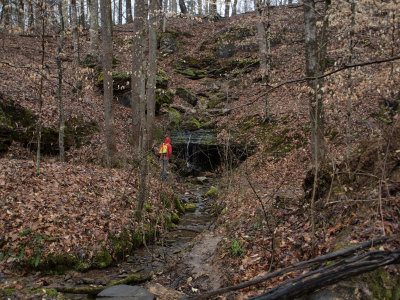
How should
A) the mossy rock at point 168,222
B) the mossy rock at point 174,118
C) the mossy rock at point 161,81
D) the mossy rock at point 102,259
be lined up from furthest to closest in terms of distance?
the mossy rock at point 161,81
the mossy rock at point 174,118
the mossy rock at point 168,222
the mossy rock at point 102,259

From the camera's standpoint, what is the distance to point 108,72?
10539 millimetres

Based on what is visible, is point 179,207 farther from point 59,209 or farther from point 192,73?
point 192,73

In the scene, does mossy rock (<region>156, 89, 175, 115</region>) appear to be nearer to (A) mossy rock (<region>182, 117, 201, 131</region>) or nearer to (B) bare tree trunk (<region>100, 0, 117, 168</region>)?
(A) mossy rock (<region>182, 117, 201, 131</region>)

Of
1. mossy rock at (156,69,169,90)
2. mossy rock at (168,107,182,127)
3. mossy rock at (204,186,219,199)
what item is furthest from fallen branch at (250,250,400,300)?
mossy rock at (156,69,169,90)

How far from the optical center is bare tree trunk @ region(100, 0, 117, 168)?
417 inches

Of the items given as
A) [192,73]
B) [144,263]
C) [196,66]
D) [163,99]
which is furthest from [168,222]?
[196,66]

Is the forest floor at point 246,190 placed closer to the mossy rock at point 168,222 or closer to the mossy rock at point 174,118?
the mossy rock at point 168,222

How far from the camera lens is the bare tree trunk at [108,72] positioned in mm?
10602

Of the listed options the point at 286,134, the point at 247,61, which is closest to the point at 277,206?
the point at 286,134

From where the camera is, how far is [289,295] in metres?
3.31

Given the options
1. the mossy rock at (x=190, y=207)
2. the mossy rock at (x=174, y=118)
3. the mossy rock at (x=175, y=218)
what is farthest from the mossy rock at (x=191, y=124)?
the mossy rock at (x=175, y=218)

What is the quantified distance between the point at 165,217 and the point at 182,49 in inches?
815

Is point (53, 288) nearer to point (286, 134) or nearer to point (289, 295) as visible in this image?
point (289, 295)

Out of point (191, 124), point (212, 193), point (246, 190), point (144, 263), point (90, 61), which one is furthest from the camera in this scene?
point (90, 61)
